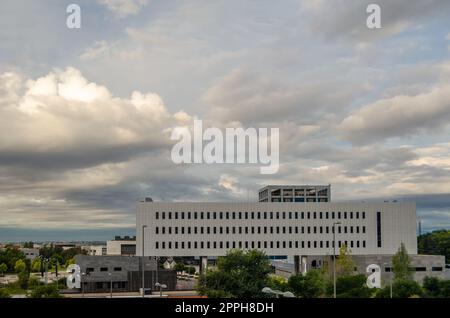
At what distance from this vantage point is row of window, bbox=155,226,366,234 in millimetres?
81125

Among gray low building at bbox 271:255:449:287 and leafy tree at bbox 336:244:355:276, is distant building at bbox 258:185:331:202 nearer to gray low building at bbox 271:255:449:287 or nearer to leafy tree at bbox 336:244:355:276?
gray low building at bbox 271:255:449:287

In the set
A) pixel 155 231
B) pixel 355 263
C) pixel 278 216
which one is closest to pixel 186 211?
pixel 155 231

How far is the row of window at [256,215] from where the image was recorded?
8144 cm

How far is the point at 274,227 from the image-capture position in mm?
83188

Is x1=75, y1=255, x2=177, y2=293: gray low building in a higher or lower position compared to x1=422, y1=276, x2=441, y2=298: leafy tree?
lower

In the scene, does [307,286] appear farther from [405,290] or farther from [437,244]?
[437,244]

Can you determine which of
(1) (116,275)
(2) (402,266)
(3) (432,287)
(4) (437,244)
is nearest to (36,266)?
(1) (116,275)

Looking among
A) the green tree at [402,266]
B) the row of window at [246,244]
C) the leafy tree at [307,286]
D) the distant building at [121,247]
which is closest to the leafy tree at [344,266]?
the green tree at [402,266]

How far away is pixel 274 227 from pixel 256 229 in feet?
8.93

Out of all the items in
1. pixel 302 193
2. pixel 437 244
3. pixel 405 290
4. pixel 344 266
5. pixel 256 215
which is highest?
pixel 302 193

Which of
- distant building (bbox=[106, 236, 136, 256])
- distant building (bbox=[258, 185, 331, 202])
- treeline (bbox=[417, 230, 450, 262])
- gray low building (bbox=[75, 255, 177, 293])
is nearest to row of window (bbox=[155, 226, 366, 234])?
gray low building (bbox=[75, 255, 177, 293])

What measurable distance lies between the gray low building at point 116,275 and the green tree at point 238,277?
3136cm

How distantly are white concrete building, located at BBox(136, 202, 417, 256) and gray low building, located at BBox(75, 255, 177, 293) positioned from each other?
4795 mm
